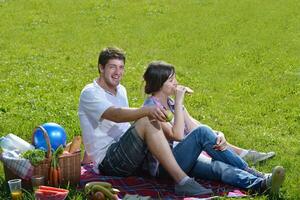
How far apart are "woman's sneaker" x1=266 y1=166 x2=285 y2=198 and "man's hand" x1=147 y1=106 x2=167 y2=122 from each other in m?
1.22

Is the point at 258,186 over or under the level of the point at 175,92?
under

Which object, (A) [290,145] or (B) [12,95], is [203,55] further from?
(A) [290,145]

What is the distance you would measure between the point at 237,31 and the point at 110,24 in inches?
168

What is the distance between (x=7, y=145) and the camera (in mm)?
6402

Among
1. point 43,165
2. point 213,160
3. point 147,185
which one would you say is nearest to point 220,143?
point 213,160

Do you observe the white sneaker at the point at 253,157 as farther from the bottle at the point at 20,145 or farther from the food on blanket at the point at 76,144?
the bottle at the point at 20,145

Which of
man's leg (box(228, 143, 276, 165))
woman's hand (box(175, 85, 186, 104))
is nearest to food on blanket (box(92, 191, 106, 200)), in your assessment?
woman's hand (box(175, 85, 186, 104))

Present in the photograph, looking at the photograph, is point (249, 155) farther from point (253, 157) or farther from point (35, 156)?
point (35, 156)

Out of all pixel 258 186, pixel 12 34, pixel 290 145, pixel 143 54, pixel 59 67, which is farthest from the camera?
pixel 12 34

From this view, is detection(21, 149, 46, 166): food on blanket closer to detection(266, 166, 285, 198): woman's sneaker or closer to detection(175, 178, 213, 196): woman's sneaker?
detection(175, 178, 213, 196): woman's sneaker

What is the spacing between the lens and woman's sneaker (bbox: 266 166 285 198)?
6.03 metres

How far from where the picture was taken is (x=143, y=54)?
54.3 feet

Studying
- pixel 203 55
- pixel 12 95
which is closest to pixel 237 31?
pixel 203 55

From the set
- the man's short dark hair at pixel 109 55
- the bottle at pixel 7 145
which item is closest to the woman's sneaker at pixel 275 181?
the man's short dark hair at pixel 109 55
